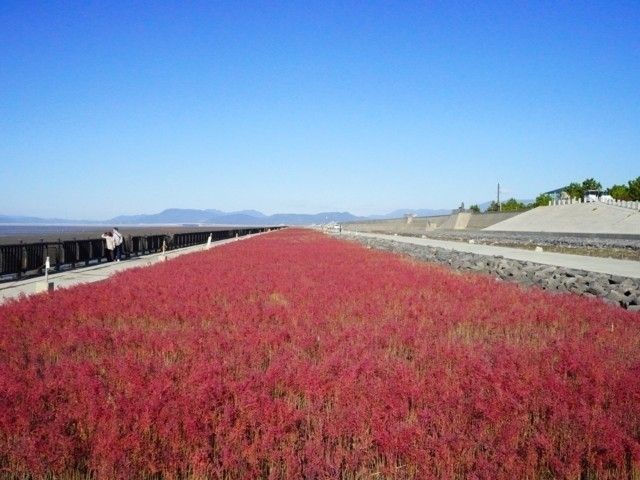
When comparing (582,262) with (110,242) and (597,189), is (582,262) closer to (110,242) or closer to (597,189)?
(110,242)

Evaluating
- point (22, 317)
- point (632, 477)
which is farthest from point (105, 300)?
point (632, 477)

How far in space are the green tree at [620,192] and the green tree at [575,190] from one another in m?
6.12

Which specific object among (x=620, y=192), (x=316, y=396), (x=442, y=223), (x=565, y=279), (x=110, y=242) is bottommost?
(x=442, y=223)

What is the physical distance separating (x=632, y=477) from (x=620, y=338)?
14.1ft

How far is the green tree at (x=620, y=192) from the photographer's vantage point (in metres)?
110

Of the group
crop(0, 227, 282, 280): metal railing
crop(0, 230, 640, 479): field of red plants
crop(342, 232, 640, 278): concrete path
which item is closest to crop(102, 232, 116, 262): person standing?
crop(0, 227, 282, 280): metal railing

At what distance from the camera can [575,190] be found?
5017 inches

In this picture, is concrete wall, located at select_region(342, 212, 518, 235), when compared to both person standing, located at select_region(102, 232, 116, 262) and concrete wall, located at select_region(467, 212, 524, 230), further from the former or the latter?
person standing, located at select_region(102, 232, 116, 262)

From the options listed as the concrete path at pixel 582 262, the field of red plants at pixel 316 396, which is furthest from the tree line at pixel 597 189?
the field of red plants at pixel 316 396

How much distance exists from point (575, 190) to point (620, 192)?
13.6 meters

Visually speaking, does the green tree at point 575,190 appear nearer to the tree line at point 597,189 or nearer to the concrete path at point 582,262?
the tree line at point 597,189

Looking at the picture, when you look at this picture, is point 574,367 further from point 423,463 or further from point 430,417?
point 423,463

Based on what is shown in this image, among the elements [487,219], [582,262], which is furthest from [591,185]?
[582,262]

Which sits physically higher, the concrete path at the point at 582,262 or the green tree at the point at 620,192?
the green tree at the point at 620,192
